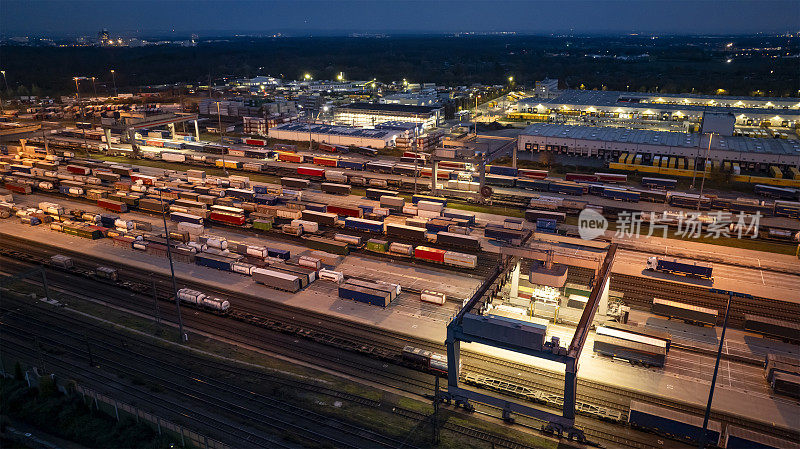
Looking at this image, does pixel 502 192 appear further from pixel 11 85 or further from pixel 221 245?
pixel 11 85

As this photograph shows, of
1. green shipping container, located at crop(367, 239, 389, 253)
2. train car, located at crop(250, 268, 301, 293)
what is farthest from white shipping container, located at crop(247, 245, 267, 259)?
green shipping container, located at crop(367, 239, 389, 253)

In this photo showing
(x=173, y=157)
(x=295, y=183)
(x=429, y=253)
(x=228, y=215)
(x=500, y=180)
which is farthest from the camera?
(x=173, y=157)

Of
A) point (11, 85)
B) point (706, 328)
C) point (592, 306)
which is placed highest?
point (11, 85)

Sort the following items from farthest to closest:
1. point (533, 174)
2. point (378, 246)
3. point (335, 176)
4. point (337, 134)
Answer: point (337, 134)
point (335, 176)
point (533, 174)
point (378, 246)

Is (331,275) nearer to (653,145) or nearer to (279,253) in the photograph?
(279,253)

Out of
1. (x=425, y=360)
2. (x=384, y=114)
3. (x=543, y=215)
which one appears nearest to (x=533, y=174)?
(x=543, y=215)

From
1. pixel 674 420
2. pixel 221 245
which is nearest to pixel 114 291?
pixel 221 245

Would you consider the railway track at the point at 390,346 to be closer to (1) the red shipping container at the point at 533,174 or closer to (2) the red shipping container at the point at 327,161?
(1) the red shipping container at the point at 533,174
